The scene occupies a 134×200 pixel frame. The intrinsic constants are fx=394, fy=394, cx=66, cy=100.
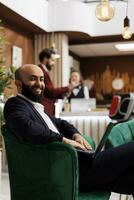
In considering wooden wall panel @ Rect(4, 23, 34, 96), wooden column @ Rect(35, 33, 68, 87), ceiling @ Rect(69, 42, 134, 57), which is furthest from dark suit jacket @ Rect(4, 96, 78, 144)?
ceiling @ Rect(69, 42, 134, 57)

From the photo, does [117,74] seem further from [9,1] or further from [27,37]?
[9,1]

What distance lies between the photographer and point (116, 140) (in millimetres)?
2795

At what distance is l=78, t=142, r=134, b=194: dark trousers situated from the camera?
229 centimetres

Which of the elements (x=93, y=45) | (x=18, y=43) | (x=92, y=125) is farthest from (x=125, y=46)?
(x=92, y=125)

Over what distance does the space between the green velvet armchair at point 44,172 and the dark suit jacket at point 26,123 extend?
0.15ft

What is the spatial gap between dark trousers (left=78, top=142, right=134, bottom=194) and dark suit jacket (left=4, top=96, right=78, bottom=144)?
11.2 inches

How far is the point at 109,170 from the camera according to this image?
89.9 inches

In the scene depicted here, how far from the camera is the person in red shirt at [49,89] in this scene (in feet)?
14.6

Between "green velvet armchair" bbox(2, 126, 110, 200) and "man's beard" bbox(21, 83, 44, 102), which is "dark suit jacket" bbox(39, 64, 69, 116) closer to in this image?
"man's beard" bbox(21, 83, 44, 102)

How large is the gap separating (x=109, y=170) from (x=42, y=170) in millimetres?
405

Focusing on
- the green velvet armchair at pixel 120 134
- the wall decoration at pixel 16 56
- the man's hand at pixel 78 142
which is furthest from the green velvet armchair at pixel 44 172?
the wall decoration at pixel 16 56

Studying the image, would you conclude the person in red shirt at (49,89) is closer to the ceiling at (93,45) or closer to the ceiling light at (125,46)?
the ceiling at (93,45)

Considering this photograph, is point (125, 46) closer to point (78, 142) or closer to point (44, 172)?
point (78, 142)

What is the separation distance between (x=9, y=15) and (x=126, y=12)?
8.03 ft
